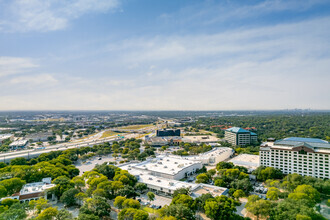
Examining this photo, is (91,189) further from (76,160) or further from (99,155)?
(99,155)

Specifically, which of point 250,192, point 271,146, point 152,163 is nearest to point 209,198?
point 250,192

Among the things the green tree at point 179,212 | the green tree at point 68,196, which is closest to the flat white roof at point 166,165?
the green tree at point 68,196

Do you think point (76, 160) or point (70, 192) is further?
point (76, 160)

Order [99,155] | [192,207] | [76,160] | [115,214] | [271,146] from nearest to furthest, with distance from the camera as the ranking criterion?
[192,207] → [115,214] → [271,146] → [76,160] → [99,155]

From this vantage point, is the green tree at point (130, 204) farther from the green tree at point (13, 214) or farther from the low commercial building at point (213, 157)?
the low commercial building at point (213, 157)

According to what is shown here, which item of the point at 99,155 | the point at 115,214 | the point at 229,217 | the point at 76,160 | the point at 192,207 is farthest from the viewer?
the point at 99,155

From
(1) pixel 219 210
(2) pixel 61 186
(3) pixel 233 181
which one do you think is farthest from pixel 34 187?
(3) pixel 233 181
